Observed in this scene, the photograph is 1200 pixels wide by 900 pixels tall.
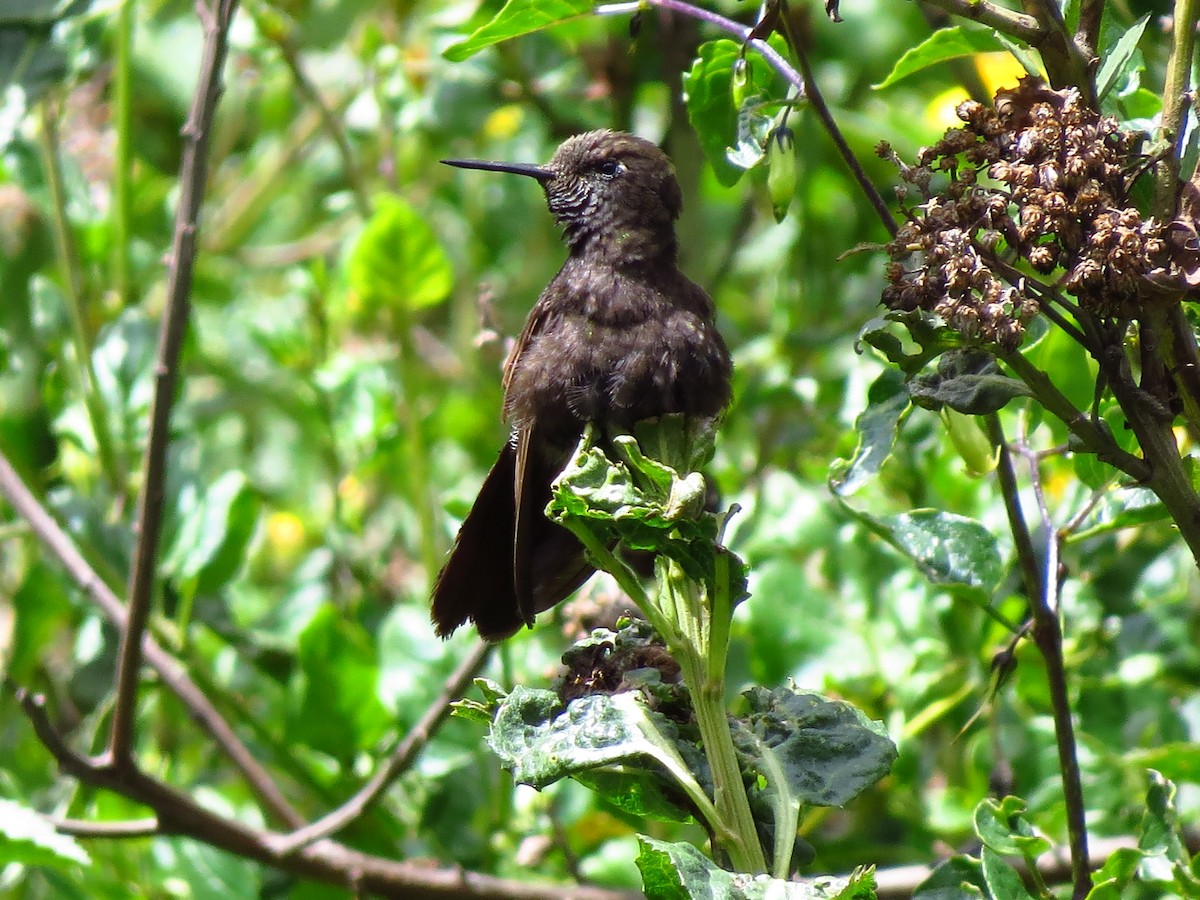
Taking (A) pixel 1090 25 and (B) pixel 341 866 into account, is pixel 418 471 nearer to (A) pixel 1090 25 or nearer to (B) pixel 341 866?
(B) pixel 341 866

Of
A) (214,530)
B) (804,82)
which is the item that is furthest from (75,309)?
(804,82)

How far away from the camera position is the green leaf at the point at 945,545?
2.19 m

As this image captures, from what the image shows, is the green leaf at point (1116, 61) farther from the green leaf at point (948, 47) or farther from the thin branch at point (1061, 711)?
the thin branch at point (1061, 711)

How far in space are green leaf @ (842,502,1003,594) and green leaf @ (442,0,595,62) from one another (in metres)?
0.78

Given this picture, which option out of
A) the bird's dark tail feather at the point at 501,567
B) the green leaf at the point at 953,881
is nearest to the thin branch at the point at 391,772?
the bird's dark tail feather at the point at 501,567

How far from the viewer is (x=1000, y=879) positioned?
6.22 ft

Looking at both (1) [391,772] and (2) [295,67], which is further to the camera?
(2) [295,67]

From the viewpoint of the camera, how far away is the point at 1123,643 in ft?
10.8

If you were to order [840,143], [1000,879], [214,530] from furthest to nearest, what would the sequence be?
[214,530], [1000,879], [840,143]

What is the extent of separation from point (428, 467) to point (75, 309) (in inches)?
38.5

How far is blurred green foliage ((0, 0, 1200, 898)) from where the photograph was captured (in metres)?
3.13

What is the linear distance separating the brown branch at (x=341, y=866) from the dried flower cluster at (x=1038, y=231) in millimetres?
1645

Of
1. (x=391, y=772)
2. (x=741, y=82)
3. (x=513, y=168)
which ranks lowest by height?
(x=391, y=772)

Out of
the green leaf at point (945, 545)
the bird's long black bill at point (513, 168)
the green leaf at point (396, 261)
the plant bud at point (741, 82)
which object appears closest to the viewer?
the plant bud at point (741, 82)
